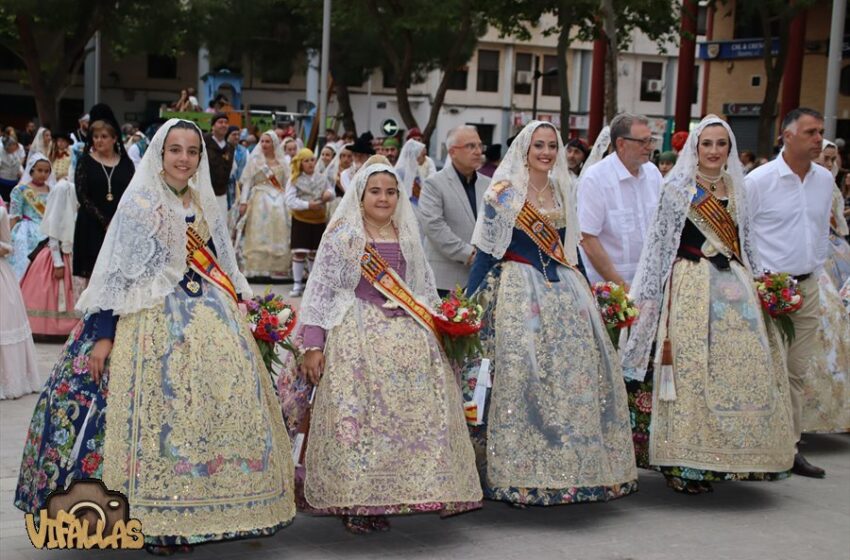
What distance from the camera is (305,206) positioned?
15047 mm

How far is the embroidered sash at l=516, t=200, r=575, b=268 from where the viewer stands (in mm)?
6648

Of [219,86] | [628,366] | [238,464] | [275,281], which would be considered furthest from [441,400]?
[219,86]

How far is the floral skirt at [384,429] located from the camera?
576cm

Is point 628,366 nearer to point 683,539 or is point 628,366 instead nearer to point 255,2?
point 683,539

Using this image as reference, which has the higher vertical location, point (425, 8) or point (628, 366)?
point (425, 8)

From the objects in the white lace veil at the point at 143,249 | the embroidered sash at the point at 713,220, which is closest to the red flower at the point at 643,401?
the embroidered sash at the point at 713,220

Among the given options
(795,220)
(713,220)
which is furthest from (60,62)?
(713,220)

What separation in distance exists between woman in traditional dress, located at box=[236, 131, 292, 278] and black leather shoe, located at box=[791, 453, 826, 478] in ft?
32.1

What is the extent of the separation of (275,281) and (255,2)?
25.4 m

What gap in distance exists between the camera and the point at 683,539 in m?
6.23

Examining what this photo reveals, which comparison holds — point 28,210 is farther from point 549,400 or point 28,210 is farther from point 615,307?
point 549,400

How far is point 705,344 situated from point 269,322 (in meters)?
2.43

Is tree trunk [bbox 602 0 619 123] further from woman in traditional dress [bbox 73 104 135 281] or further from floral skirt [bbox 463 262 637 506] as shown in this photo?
floral skirt [bbox 463 262 637 506]

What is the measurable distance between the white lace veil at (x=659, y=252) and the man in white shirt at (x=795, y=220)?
80 cm
